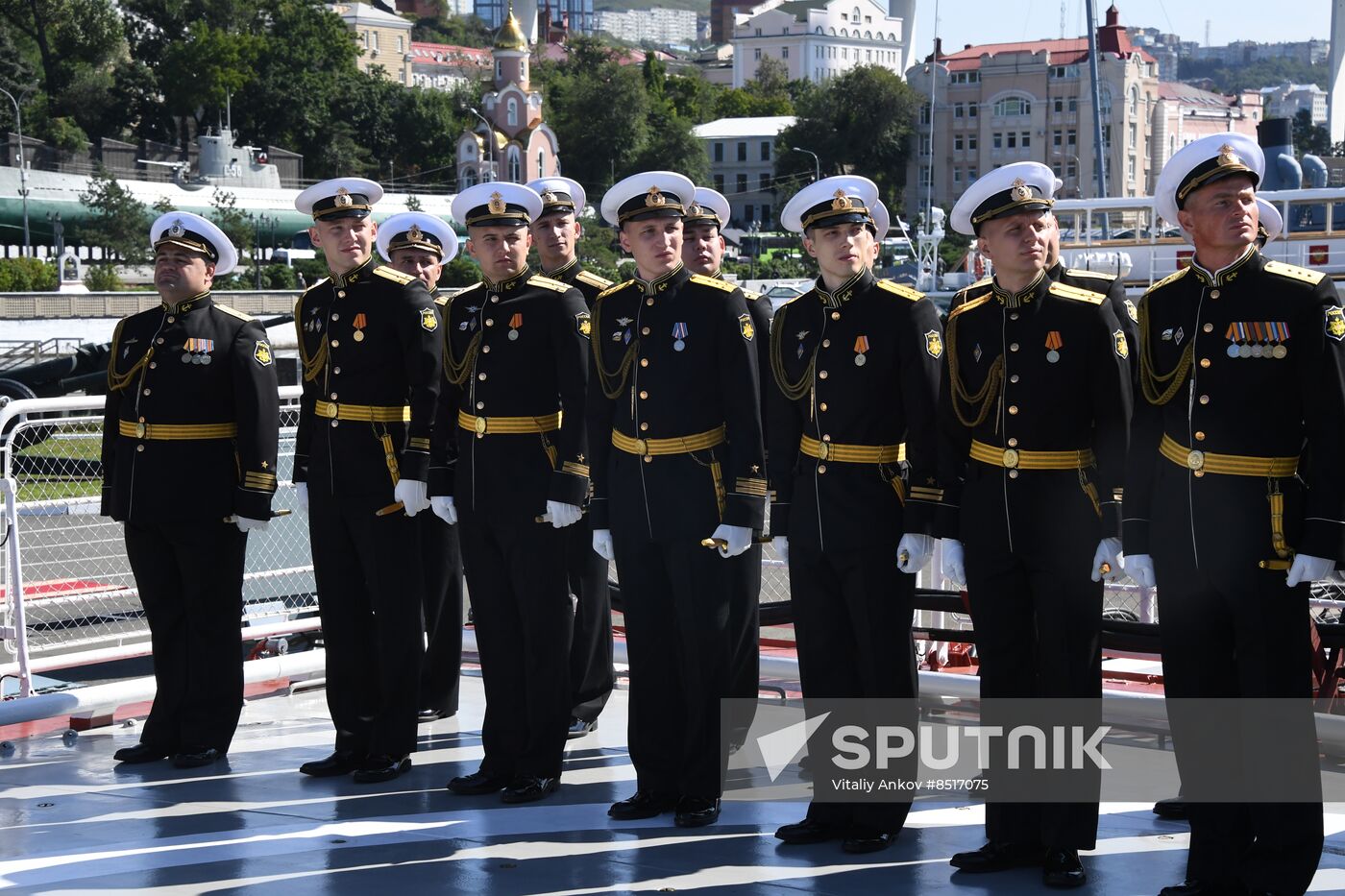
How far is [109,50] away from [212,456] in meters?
89.7

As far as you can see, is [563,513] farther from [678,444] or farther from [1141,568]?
[1141,568]

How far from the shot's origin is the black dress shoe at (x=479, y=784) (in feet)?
20.7

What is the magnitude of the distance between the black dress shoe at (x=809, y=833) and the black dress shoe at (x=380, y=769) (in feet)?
5.70

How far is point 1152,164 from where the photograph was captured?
121 meters

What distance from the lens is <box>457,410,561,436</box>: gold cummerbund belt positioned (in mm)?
6207

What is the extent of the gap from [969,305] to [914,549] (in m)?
0.79

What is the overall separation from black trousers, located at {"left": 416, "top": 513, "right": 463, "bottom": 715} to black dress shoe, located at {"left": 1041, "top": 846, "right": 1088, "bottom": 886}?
3.32 m

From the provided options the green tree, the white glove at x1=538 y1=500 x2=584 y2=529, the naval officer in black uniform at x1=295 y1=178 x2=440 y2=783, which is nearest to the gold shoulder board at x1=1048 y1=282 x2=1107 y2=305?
the white glove at x1=538 y1=500 x2=584 y2=529

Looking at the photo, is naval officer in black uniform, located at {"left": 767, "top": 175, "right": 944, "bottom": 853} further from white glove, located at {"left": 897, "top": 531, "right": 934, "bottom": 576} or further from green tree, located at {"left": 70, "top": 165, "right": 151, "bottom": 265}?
green tree, located at {"left": 70, "top": 165, "right": 151, "bottom": 265}

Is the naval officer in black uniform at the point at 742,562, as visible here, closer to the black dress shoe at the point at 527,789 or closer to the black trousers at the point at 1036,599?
the black dress shoe at the point at 527,789

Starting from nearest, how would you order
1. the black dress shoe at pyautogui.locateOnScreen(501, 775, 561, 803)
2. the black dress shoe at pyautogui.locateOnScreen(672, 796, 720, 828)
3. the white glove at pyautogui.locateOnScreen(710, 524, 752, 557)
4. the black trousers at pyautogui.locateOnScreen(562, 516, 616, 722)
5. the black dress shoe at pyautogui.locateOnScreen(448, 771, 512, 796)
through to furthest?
the white glove at pyautogui.locateOnScreen(710, 524, 752, 557)
the black dress shoe at pyautogui.locateOnScreen(672, 796, 720, 828)
the black dress shoe at pyautogui.locateOnScreen(501, 775, 561, 803)
the black dress shoe at pyautogui.locateOnScreen(448, 771, 512, 796)
the black trousers at pyautogui.locateOnScreen(562, 516, 616, 722)

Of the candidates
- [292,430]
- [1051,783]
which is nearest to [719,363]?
[1051,783]

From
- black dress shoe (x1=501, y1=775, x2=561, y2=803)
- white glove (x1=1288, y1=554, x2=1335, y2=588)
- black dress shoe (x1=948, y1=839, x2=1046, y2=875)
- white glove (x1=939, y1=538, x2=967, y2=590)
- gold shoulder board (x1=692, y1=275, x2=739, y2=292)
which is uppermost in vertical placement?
gold shoulder board (x1=692, y1=275, x2=739, y2=292)

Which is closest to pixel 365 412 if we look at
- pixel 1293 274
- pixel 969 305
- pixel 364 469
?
pixel 364 469
